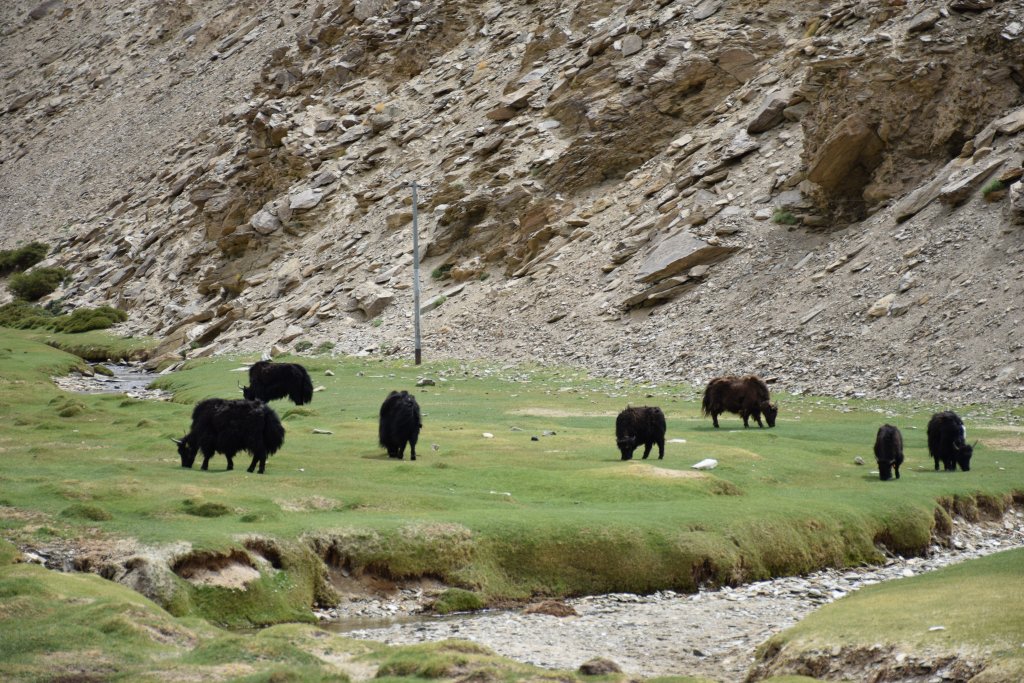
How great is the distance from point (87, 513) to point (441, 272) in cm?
4722

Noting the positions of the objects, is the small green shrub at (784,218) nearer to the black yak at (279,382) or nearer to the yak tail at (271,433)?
the black yak at (279,382)

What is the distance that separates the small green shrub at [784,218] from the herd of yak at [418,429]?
1915 cm

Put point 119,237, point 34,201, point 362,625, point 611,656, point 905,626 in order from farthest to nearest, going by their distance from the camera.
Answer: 1. point 34,201
2. point 119,237
3. point 362,625
4. point 611,656
5. point 905,626

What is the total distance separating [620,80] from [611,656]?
51.7 metres

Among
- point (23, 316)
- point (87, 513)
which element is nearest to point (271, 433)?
point (87, 513)

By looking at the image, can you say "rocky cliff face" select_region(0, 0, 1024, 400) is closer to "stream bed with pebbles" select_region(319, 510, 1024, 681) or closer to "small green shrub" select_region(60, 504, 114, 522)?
"stream bed with pebbles" select_region(319, 510, 1024, 681)

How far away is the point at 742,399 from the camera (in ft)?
Result: 99.3

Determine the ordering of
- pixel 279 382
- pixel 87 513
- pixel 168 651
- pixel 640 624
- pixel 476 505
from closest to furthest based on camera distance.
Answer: pixel 168 651 < pixel 640 624 < pixel 87 513 < pixel 476 505 < pixel 279 382

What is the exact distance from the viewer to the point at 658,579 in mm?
16922

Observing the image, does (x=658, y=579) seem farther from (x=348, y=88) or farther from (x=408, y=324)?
(x=348, y=88)

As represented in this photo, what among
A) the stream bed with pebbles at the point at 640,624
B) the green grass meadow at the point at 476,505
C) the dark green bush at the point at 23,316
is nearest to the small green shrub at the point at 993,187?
the green grass meadow at the point at 476,505

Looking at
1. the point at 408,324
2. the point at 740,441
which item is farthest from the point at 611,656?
the point at 408,324

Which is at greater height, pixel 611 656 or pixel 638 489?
pixel 638 489

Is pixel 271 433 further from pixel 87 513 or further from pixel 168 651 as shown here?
pixel 168 651
